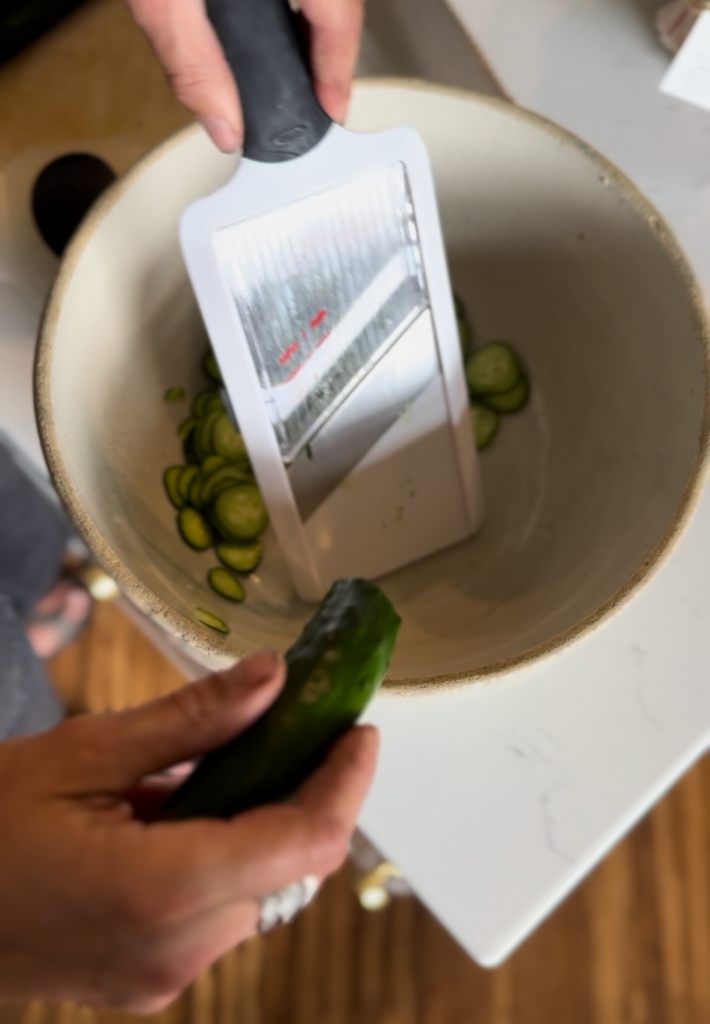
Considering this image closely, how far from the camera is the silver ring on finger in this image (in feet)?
1.36

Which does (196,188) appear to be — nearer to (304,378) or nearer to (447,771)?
(304,378)

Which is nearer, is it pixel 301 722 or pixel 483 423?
pixel 301 722

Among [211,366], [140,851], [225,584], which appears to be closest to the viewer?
[140,851]

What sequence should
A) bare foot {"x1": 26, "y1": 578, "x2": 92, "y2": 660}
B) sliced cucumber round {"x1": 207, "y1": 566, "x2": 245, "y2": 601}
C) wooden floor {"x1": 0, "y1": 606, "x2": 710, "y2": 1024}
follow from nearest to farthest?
sliced cucumber round {"x1": 207, "y1": 566, "x2": 245, "y2": 601}
wooden floor {"x1": 0, "y1": 606, "x2": 710, "y2": 1024}
bare foot {"x1": 26, "y1": 578, "x2": 92, "y2": 660}

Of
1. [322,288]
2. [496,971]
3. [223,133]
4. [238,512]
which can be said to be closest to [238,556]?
[238,512]

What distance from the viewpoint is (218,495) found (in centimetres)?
83

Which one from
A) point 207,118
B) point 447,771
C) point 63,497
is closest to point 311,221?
point 207,118

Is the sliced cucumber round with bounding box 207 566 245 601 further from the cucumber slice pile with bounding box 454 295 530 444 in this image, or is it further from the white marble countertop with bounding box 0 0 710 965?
the cucumber slice pile with bounding box 454 295 530 444

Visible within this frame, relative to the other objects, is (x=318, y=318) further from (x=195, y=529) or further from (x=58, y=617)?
(x=58, y=617)

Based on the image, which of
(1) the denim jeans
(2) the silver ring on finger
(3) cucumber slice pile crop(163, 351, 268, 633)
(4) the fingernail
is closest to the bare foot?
(1) the denim jeans

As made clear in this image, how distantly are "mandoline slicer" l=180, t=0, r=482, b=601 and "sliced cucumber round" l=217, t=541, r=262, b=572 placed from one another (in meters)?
0.06

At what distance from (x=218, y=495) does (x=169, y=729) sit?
42 centimetres

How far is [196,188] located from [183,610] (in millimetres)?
381

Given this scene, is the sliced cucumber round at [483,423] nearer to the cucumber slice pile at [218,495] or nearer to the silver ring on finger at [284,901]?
the cucumber slice pile at [218,495]
